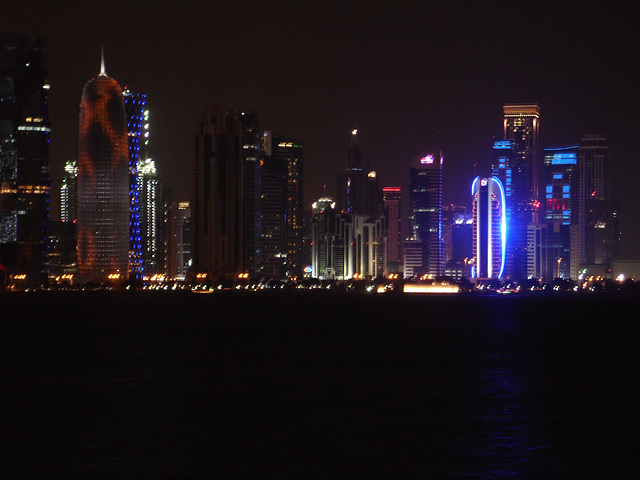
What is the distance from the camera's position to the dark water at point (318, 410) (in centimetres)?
3662

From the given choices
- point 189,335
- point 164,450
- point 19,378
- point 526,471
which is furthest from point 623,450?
point 189,335

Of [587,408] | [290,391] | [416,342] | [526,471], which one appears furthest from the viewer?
[416,342]

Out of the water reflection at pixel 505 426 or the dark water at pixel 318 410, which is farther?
the dark water at pixel 318 410

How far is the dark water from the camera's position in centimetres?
3662

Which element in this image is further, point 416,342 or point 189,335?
point 189,335

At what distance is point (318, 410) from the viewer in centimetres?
5003

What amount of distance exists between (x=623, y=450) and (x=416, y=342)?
6511 centimetres

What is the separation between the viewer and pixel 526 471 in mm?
35438

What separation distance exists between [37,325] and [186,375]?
79680 mm

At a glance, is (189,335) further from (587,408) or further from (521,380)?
(587,408)

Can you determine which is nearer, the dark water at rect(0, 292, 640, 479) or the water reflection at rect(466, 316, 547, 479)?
the water reflection at rect(466, 316, 547, 479)

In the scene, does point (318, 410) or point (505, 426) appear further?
point (318, 410)

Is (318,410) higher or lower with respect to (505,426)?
higher

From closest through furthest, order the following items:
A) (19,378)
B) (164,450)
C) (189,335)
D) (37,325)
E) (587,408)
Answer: (164,450)
(587,408)
(19,378)
(189,335)
(37,325)
